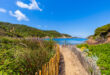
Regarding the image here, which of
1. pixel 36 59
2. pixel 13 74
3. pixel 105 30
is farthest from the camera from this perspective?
pixel 105 30

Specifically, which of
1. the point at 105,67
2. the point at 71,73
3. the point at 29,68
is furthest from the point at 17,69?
the point at 105,67

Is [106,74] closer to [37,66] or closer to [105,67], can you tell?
[105,67]

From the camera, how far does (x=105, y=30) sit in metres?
16.3

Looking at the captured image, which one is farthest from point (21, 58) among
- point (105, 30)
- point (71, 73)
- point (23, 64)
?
point (105, 30)

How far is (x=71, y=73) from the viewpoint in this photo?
2994 millimetres

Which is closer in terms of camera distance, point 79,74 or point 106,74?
point 106,74

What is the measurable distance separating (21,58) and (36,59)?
466 millimetres

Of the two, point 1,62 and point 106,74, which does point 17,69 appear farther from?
point 106,74

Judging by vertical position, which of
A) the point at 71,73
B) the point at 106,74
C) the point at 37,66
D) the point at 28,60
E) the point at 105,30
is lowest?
the point at 71,73

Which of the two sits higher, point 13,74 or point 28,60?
point 28,60

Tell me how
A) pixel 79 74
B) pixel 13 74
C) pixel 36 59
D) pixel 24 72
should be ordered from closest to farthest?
pixel 13 74
pixel 24 72
pixel 36 59
pixel 79 74

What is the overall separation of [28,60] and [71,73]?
2.19 metres

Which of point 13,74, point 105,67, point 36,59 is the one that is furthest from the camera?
point 105,67

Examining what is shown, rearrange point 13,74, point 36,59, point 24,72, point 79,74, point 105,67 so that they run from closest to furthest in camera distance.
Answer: point 13,74 → point 24,72 → point 36,59 → point 105,67 → point 79,74
